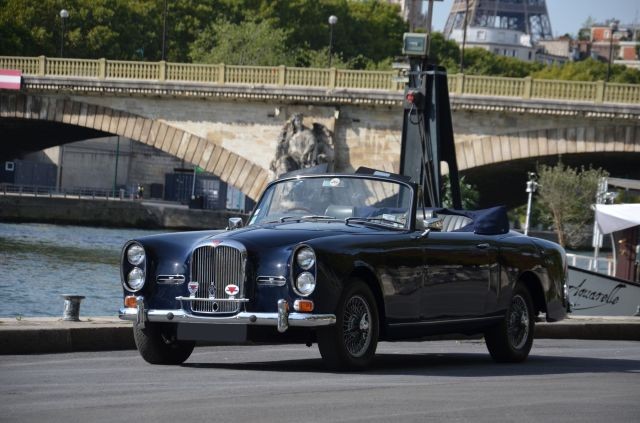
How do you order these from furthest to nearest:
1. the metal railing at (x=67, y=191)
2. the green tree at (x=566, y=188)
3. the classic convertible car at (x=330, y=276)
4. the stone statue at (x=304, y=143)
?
the metal railing at (x=67, y=191)
the green tree at (x=566, y=188)
the stone statue at (x=304, y=143)
the classic convertible car at (x=330, y=276)

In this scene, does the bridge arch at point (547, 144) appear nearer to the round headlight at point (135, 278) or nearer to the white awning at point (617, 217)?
the white awning at point (617, 217)

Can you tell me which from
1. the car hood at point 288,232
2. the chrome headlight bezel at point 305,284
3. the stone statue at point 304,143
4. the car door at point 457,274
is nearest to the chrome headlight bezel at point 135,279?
the car hood at point 288,232

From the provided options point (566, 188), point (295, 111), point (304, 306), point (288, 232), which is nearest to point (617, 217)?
point (288, 232)

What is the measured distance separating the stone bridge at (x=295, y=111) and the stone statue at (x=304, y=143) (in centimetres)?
34

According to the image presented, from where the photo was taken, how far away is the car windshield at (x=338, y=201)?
11805 millimetres

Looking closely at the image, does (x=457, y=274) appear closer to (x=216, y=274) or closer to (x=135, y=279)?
(x=216, y=274)

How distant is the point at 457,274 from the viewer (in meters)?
12.0

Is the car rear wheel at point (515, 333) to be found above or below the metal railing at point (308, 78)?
below

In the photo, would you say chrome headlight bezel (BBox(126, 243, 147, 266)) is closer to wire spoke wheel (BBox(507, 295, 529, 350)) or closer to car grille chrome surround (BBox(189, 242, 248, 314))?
car grille chrome surround (BBox(189, 242, 248, 314))

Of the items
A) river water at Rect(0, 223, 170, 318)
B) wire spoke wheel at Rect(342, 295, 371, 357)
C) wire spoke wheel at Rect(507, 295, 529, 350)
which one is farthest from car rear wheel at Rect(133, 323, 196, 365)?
river water at Rect(0, 223, 170, 318)

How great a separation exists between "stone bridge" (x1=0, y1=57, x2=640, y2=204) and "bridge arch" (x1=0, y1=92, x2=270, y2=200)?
0.04 m

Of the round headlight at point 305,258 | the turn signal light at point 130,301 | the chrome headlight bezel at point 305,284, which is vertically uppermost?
the round headlight at point 305,258

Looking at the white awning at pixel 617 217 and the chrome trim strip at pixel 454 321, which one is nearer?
the chrome trim strip at pixel 454 321

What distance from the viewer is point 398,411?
8203mm
